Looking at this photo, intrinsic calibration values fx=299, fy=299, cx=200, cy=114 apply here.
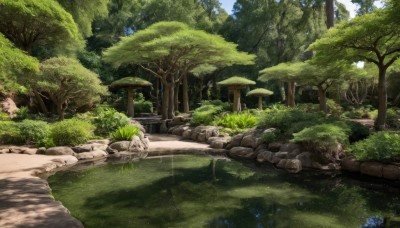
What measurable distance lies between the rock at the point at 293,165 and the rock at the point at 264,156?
116cm

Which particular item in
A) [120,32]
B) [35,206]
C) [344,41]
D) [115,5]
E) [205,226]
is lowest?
[205,226]

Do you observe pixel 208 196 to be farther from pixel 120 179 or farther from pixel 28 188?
pixel 28 188

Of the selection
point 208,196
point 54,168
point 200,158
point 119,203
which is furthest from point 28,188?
point 200,158

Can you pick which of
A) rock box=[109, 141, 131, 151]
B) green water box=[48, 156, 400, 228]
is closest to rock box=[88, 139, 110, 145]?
rock box=[109, 141, 131, 151]

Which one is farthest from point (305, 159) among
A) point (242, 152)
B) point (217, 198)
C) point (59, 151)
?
point (59, 151)

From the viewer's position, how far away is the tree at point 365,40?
968 centimetres

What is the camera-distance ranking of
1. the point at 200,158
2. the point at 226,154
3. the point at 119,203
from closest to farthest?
the point at 119,203
the point at 200,158
the point at 226,154

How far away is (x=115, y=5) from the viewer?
97.0 ft

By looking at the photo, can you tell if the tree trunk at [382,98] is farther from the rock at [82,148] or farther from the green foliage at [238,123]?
the rock at [82,148]

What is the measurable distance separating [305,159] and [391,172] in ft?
8.25

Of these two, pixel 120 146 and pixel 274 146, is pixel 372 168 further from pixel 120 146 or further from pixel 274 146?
pixel 120 146

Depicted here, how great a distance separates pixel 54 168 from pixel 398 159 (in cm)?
1018

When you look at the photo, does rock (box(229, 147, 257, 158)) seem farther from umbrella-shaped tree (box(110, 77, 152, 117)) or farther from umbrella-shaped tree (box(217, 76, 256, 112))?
umbrella-shaped tree (box(110, 77, 152, 117))

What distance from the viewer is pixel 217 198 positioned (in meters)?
6.77
